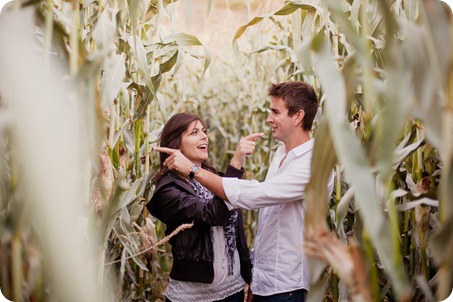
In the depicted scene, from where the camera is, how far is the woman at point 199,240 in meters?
1.88

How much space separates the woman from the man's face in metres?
0.12

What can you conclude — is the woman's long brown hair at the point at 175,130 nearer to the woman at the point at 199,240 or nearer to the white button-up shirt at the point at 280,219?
the woman at the point at 199,240

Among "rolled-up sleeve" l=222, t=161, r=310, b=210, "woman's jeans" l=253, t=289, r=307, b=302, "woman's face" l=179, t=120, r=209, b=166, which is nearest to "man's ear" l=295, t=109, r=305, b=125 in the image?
"rolled-up sleeve" l=222, t=161, r=310, b=210

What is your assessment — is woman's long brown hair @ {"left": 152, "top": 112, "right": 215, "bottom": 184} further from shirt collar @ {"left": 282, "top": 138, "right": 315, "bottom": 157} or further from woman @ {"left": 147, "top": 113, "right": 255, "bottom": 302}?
shirt collar @ {"left": 282, "top": 138, "right": 315, "bottom": 157}

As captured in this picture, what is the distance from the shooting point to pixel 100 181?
3.81 ft

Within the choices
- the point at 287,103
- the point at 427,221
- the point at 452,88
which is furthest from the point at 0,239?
the point at 287,103

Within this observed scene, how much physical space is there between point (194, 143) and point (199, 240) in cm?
40

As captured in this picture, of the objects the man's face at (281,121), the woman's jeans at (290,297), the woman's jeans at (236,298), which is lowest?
the woman's jeans at (236,298)

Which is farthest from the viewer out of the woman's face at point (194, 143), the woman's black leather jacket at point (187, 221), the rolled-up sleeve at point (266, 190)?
the woman's face at point (194, 143)

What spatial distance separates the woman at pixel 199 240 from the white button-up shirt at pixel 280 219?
0.35 ft

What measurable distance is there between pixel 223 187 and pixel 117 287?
51cm

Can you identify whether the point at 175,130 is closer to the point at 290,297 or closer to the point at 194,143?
the point at 194,143

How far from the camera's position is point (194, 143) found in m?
2.10

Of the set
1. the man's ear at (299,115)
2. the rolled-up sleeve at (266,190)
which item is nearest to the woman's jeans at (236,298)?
the rolled-up sleeve at (266,190)
